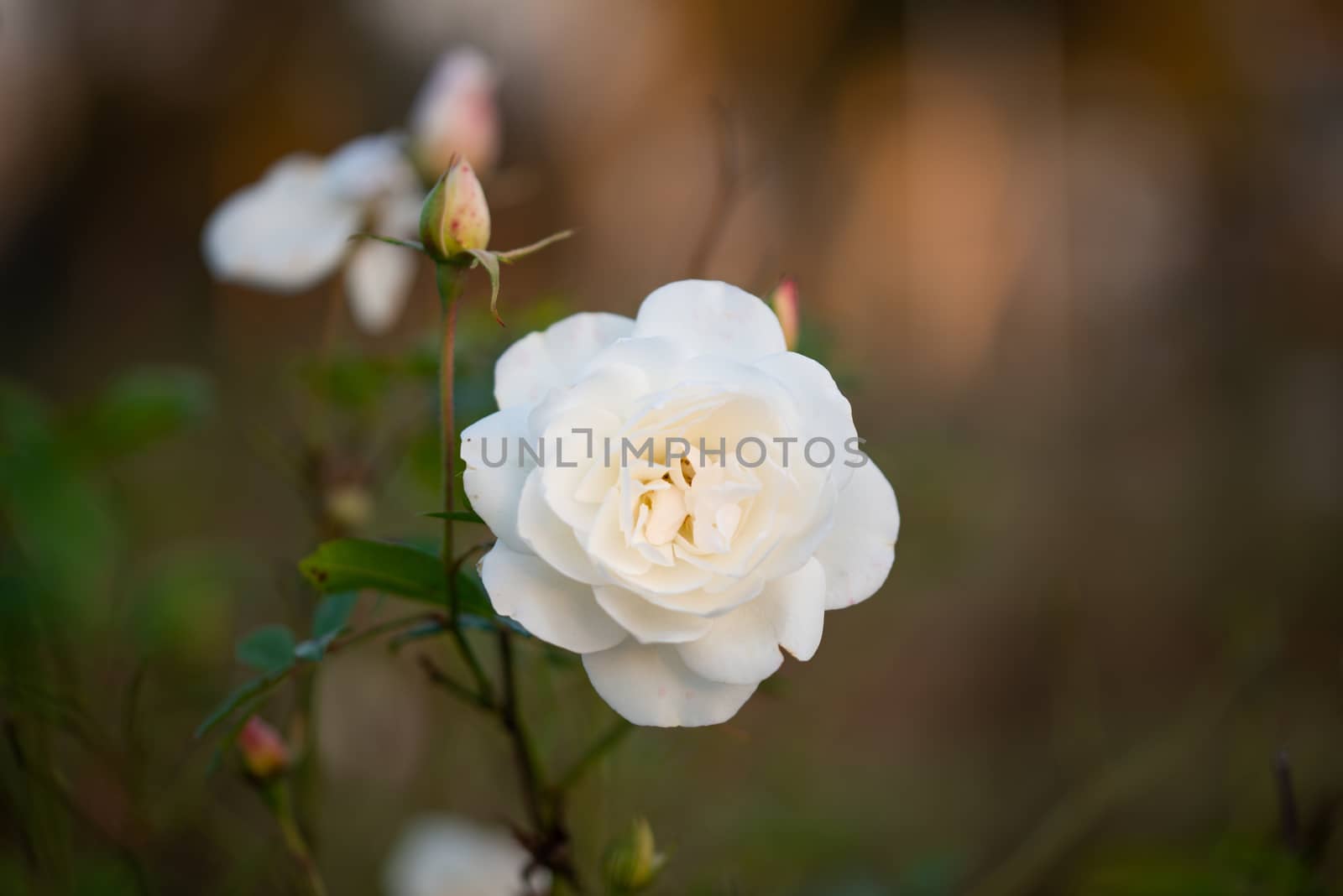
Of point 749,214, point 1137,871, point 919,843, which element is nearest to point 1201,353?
point 749,214

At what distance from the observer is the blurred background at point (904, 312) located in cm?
111

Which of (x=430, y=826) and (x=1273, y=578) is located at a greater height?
(x=430, y=826)

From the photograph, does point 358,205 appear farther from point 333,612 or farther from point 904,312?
point 904,312

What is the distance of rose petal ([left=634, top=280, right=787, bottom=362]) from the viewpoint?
12.7 inches

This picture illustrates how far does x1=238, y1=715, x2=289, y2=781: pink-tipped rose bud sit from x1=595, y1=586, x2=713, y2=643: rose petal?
8.6 inches

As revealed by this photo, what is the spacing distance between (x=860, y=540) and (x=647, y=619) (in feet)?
0.25

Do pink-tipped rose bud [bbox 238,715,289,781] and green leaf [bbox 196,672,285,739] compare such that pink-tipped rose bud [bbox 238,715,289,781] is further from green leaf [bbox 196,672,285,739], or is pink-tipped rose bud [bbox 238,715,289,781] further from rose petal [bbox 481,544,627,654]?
rose petal [bbox 481,544,627,654]

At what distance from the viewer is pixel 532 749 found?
383mm

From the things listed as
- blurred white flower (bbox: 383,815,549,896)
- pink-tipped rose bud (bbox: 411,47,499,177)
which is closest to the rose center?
pink-tipped rose bud (bbox: 411,47,499,177)

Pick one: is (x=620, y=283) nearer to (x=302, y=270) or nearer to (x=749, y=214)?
(x=749, y=214)

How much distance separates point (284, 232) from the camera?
549 millimetres

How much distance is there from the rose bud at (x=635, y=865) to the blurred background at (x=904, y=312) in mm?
492

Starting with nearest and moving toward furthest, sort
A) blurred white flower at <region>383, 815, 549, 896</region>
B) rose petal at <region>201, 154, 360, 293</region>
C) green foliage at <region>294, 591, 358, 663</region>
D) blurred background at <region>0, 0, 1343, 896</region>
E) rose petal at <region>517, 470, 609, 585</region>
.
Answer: rose petal at <region>517, 470, 609, 585</region> < green foliage at <region>294, 591, 358, 663</region> < rose petal at <region>201, 154, 360, 293</region> < blurred white flower at <region>383, 815, 549, 896</region> < blurred background at <region>0, 0, 1343, 896</region>

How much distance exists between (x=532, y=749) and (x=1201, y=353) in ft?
8.73
